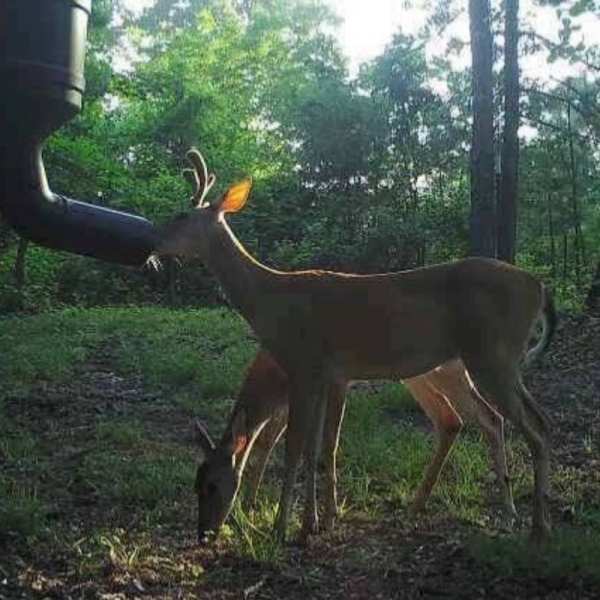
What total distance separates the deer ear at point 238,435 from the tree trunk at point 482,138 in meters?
7.42

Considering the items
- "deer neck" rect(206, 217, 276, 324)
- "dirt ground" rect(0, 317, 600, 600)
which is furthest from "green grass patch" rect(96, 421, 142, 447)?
"deer neck" rect(206, 217, 276, 324)

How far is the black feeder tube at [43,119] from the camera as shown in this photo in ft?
13.1

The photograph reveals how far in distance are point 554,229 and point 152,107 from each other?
1044 cm

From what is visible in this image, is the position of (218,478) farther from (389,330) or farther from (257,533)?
(389,330)

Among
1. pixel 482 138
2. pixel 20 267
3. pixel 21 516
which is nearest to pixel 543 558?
pixel 21 516

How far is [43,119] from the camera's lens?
4199 mm

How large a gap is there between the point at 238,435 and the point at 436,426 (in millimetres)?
1325

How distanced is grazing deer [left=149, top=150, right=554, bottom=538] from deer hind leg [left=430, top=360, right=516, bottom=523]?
0.47 m

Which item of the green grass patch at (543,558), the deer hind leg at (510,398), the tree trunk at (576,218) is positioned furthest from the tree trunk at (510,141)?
the green grass patch at (543,558)

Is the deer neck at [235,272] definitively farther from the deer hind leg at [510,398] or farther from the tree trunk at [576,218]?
the tree trunk at [576,218]

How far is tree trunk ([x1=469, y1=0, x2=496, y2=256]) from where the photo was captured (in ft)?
40.2

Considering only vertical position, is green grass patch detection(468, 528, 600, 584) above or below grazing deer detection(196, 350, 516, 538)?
below

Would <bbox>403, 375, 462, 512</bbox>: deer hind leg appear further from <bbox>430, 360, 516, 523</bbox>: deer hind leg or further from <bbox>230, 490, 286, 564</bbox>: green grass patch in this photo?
<bbox>230, 490, 286, 564</bbox>: green grass patch

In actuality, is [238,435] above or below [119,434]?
above
